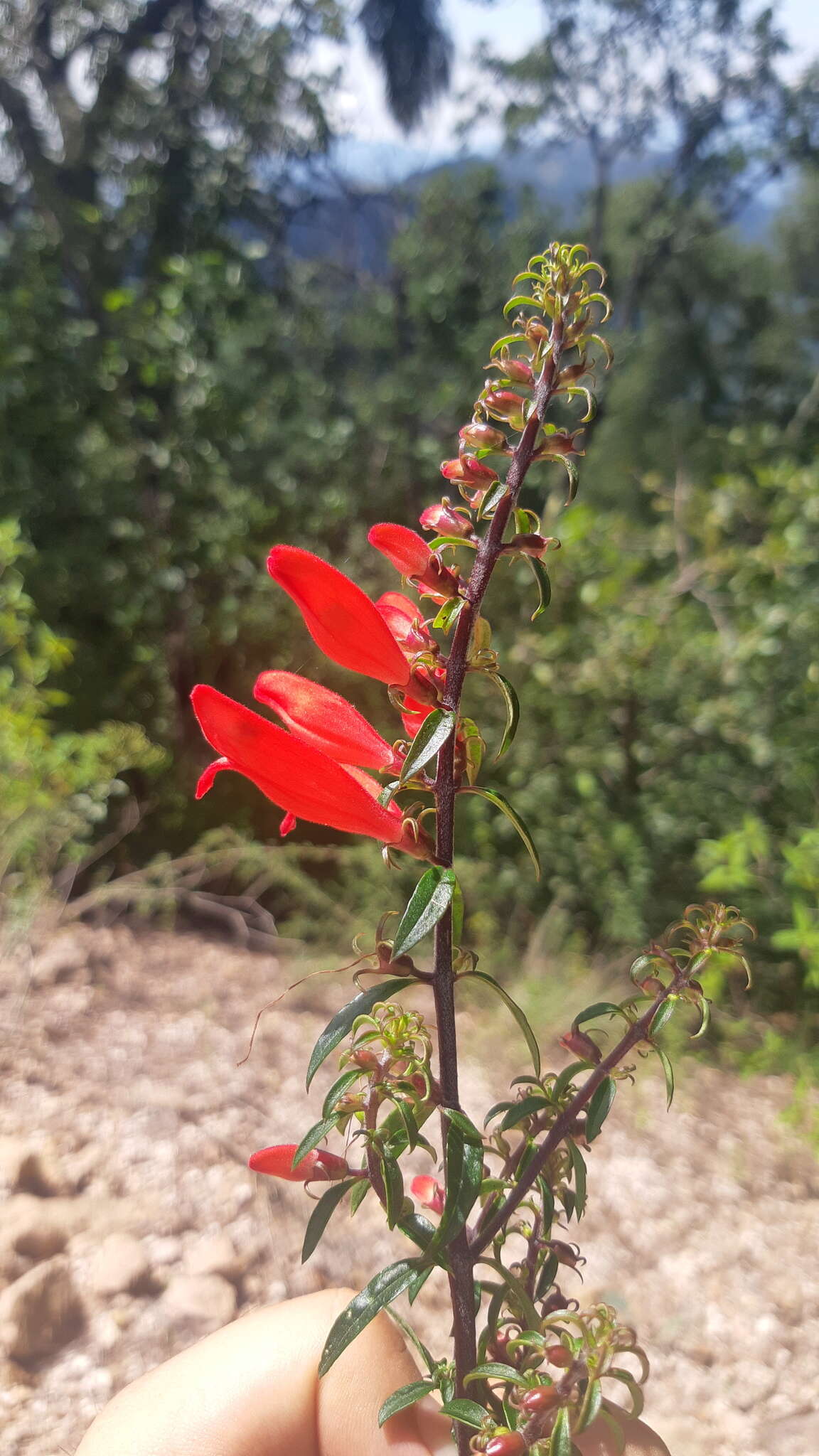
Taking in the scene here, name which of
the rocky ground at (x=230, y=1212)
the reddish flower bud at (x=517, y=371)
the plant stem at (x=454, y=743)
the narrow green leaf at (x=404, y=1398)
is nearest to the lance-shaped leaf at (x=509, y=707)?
the plant stem at (x=454, y=743)

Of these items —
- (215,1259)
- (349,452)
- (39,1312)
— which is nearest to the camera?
(39,1312)

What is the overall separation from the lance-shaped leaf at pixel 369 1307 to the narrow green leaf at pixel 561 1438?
0.09 metres

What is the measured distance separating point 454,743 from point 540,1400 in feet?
1.01

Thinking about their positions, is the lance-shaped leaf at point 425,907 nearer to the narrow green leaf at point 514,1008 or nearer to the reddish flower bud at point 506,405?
the narrow green leaf at point 514,1008

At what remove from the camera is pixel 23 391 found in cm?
273

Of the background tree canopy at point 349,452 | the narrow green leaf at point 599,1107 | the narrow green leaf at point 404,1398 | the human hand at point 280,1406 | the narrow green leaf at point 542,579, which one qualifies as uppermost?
the background tree canopy at point 349,452

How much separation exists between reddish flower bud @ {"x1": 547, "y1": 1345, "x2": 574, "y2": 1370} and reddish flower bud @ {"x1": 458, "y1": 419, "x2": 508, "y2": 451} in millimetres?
417

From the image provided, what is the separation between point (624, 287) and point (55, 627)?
2764 mm

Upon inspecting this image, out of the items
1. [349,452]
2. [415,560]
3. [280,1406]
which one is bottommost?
→ [280,1406]

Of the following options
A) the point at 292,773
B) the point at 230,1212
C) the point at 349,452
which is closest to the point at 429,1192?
the point at 292,773

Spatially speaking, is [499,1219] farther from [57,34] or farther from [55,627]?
[57,34]

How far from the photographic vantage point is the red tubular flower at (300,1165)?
47 cm

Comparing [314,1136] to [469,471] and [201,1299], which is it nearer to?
[469,471]

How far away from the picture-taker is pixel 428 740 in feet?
1.21
